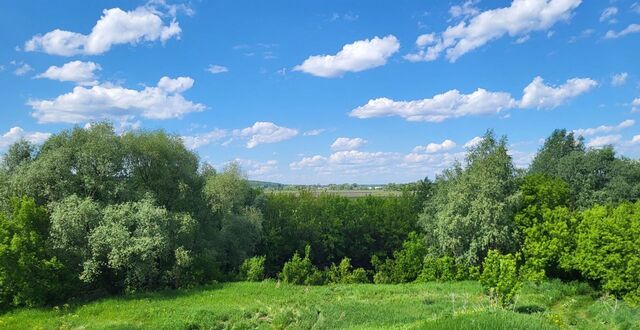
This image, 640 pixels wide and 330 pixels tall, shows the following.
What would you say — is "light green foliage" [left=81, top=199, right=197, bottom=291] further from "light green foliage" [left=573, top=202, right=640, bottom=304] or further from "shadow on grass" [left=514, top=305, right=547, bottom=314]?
"light green foliage" [left=573, top=202, right=640, bottom=304]

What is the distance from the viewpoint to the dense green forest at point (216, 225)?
969 inches

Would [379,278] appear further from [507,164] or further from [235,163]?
[235,163]

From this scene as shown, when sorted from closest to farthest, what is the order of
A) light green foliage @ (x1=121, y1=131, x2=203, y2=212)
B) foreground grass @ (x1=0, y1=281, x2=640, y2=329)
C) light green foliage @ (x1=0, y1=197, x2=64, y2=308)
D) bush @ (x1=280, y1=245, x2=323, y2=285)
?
foreground grass @ (x1=0, y1=281, x2=640, y2=329), light green foliage @ (x1=0, y1=197, x2=64, y2=308), light green foliage @ (x1=121, y1=131, x2=203, y2=212), bush @ (x1=280, y1=245, x2=323, y2=285)

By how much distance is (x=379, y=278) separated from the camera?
38.5 metres

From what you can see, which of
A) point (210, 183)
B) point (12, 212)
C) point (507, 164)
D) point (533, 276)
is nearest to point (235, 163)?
point (210, 183)

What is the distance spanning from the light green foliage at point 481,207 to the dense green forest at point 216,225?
0.34 feet

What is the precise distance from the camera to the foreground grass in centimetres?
1997

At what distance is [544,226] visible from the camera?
33.8 metres

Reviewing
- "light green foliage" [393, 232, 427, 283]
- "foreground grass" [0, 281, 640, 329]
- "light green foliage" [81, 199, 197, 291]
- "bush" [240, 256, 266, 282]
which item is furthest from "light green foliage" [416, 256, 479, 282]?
"light green foliage" [81, 199, 197, 291]

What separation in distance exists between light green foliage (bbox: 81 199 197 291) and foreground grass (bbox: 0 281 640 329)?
6.19 ft

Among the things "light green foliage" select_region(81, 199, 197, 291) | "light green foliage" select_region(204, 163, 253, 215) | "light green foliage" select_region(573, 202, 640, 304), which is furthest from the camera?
"light green foliage" select_region(204, 163, 253, 215)

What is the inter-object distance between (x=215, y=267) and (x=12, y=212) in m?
12.4

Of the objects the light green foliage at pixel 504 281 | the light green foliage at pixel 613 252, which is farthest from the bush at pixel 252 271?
the light green foliage at pixel 613 252

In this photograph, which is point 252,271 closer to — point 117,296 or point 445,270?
point 117,296
